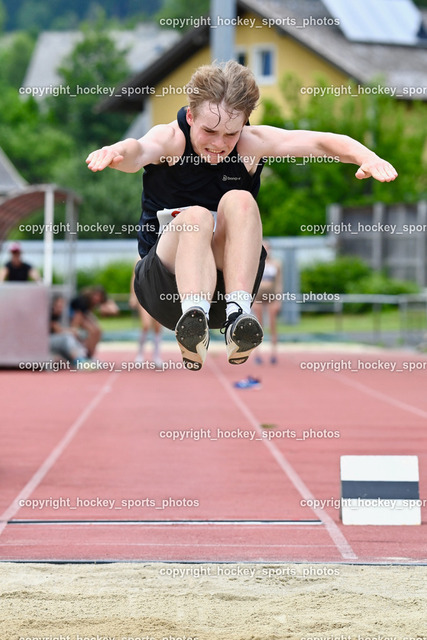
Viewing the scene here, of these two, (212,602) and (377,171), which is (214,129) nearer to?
(377,171)

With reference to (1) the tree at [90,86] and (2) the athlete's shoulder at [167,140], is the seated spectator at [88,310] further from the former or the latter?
(1) the tree at [90,86]

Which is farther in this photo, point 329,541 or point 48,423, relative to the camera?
point 48,423

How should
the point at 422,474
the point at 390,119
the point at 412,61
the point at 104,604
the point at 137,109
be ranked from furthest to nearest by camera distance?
1. the point at 137,109
2. the point at 412,61
3. the point at 390,119
4. the point at 422,474
5. the point at 104,604

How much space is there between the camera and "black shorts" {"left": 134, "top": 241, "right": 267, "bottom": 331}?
18.6 ft

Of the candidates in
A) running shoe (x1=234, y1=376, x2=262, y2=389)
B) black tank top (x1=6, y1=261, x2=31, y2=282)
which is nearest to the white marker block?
running shoe (x1=234, y1=376, x2=262, y2=389)

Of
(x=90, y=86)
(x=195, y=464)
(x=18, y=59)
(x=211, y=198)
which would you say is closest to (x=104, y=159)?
(x=211, y=198)

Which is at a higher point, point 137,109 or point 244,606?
point 137,109

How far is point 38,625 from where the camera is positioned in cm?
471

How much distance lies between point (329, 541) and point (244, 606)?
1373 mm

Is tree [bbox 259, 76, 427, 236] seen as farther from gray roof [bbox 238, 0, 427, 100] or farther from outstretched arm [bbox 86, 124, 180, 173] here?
outstretched arm [bbox 86, 124, 180, 173]

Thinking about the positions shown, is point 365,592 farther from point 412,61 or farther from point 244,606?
point 412,61

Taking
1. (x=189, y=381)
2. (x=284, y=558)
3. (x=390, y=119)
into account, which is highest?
(x=390, y=119)

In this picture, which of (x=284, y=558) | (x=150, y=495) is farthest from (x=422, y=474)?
(x=284, y=558)

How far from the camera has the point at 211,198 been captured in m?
5.77
